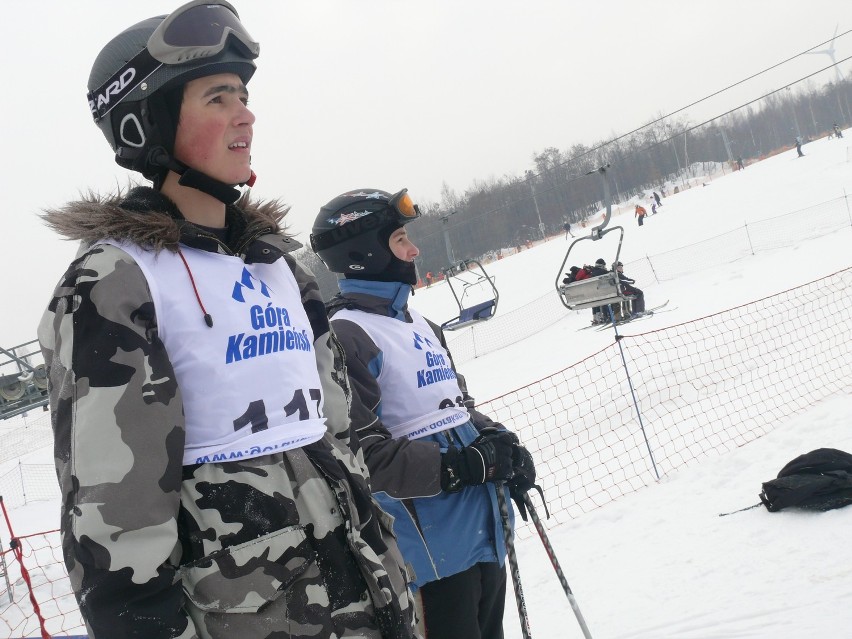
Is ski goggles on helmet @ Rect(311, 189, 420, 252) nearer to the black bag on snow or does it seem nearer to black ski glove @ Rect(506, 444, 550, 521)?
black ski glove @ Rect(506, 444, 550, 521)

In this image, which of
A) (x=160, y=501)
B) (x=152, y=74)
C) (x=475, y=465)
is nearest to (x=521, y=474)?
(x=475, y=465)

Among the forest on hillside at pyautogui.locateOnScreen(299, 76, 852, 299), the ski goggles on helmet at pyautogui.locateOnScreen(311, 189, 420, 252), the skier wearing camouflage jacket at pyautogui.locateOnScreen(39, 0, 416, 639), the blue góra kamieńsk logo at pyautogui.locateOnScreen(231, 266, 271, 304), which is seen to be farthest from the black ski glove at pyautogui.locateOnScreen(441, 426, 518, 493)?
the forest on hillside at pyautogui.locateOnScreen(299, 76, 852, 299)

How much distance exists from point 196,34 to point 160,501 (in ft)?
3.27

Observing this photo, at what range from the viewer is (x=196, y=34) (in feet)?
4.77

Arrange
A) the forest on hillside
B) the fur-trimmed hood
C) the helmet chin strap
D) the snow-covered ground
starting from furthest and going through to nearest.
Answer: the forest on hillside → the snow-covered ground → the helmet chin strap → the fur-trimmed hood

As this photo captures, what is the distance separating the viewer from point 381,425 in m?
2.42

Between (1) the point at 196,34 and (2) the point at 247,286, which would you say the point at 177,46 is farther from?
(2) the point at 247,286

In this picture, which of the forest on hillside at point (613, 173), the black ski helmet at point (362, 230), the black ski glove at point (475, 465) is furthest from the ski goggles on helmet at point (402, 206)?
the forest on hillside at point (613, 173)

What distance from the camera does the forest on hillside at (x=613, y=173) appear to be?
66500 mm

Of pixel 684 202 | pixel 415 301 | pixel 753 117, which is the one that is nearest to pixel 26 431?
pixel 415 301

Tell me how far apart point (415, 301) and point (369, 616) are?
1446 inches

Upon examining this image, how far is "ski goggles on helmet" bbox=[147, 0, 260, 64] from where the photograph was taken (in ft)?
4.64

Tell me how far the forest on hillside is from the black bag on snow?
49483mm

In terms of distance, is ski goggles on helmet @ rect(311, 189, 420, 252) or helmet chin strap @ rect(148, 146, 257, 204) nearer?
helmet chin strap @ rect(148, 146, 257, 204)
